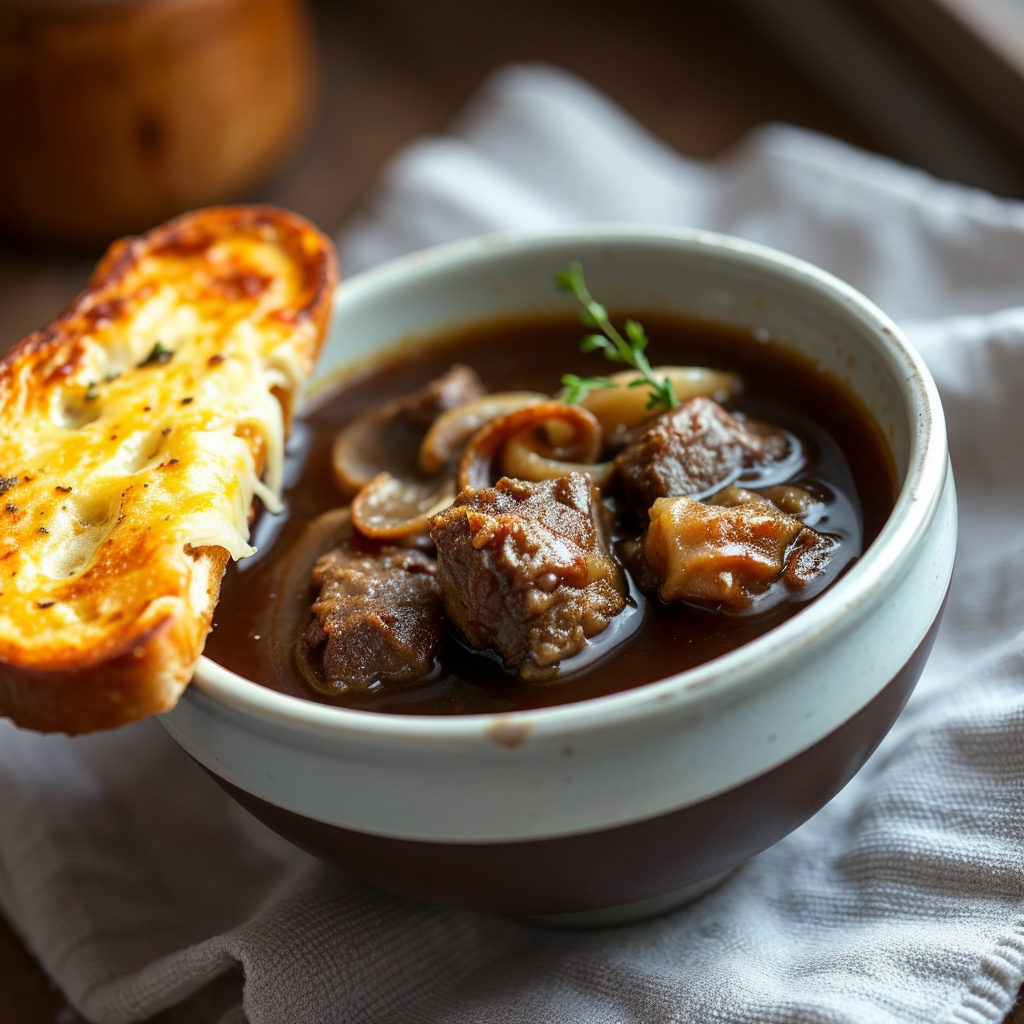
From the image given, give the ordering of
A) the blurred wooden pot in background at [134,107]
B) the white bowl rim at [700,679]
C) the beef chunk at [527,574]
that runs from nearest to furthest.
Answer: the white bowl rim at [700,679] < the beef chunk at [527,574] < the blurred wooden pot in background at [134,107]

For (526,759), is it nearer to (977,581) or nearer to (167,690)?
(167,690)

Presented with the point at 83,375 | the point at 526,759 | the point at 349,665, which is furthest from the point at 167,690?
the point at 83,375

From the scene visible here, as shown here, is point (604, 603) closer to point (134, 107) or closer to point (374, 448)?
point (374, 448)

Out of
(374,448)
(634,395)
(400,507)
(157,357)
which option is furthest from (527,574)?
(157,357)

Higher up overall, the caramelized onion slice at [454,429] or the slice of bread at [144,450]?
the caramelized onion slice at [454,429]

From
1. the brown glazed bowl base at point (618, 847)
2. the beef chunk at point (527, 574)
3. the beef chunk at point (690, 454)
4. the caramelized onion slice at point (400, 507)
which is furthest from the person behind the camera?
the caramelized onion slice at point (400, 507)

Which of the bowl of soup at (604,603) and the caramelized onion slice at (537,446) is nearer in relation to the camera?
the bowl of soup at (604,603)

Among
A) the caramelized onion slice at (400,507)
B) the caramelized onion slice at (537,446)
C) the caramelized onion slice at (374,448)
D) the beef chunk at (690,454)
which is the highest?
the beef chunk at (690,454)

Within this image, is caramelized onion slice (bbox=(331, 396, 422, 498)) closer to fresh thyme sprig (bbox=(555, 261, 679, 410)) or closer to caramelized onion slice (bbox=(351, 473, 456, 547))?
caramelized onion slice (bbox=(351, 473, 456, 547))

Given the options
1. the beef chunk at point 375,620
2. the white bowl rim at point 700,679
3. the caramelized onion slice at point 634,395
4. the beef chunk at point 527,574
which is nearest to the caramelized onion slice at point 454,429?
the caramelized onion slice at point 634,395

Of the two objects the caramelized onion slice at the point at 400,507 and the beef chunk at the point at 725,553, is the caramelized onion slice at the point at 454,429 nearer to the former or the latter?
the caramelized onion slice at the point at 400,507
